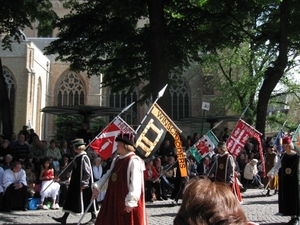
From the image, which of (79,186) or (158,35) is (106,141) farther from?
(158,35)

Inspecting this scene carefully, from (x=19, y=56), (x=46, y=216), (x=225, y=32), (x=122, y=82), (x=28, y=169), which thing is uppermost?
(x=19, y=56)

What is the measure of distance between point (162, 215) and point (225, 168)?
2111mm

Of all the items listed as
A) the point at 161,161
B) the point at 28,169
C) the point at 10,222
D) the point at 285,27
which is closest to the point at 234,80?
the point at 285,27

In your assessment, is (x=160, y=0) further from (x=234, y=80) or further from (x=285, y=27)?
(x=234, y=80)

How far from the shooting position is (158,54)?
16719 mm

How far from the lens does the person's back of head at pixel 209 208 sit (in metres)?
1.57

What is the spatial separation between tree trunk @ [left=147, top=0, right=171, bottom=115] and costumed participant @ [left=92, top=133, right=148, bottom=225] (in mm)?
10504

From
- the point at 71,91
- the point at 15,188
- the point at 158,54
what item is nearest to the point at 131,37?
the point at 158,54

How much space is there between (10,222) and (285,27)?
14825 mm

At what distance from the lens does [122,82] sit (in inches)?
792

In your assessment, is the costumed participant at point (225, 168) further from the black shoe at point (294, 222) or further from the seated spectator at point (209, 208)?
the seated spectator at point (209, 208)

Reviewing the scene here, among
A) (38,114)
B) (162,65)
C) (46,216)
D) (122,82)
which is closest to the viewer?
(46,216)

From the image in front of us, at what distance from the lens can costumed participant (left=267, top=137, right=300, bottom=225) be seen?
9.05m

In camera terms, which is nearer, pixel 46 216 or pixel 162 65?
pixel 46 216
